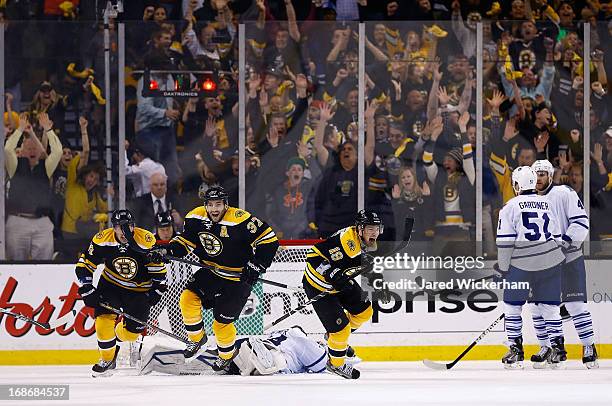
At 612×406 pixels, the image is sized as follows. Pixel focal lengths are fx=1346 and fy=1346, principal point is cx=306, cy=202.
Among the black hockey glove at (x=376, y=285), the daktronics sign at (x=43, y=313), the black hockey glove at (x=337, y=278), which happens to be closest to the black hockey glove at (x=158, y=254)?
the daktronics sign at (x=43, y=313)

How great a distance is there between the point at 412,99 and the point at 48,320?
9.03ft

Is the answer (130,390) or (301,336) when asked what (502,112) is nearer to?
(301,336)

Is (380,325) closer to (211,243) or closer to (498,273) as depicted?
(498,273)

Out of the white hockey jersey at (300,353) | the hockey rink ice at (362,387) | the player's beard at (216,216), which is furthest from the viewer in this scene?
the white hockey jersey at (300,353)

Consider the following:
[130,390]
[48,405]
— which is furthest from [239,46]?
[48,405]

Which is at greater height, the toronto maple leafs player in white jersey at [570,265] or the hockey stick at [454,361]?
the toronto maple leafs player in white jersey at [570,265]

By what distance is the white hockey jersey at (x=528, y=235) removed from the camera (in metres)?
7.65

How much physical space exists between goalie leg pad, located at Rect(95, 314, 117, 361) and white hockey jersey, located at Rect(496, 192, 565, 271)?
2.25 meters

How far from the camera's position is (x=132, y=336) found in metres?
7.73

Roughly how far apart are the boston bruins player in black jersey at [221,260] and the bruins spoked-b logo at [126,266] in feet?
0.68

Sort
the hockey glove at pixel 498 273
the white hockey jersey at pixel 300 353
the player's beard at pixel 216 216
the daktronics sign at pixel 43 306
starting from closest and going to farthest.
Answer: the player's beard at pixel 216 216, the white hockey jersey at pixel 300 353, the hockey glove at pixel 498 273, the daktronics sign at pixel 43 306

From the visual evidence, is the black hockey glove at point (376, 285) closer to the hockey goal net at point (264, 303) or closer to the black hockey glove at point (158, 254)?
the hockey goal net at point (264, 303)

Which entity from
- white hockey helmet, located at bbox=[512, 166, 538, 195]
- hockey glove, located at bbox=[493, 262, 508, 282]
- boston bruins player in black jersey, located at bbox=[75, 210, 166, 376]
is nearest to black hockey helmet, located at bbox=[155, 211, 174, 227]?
boston bruins player in black jersey, located at bbox=[75, 210, 166, 376]

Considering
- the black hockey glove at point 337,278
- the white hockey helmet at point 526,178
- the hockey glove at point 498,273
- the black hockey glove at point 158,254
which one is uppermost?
the white hockey helmet at point 526,178
